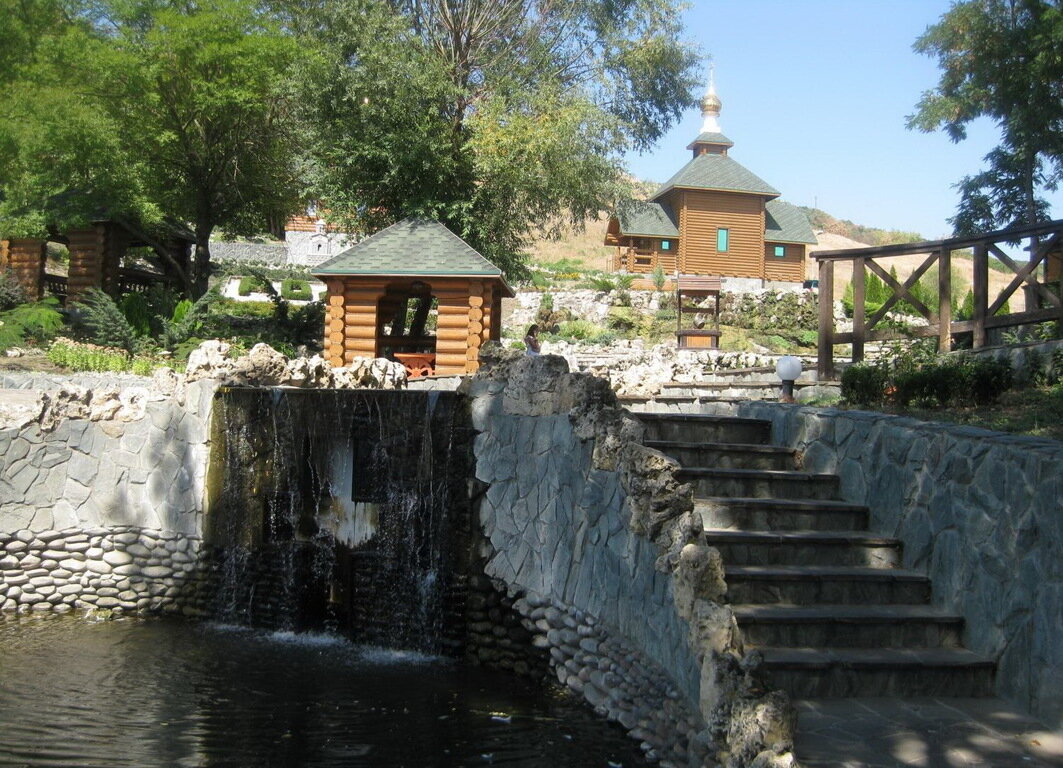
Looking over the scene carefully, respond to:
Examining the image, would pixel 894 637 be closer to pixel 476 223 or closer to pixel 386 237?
pixel 386 237

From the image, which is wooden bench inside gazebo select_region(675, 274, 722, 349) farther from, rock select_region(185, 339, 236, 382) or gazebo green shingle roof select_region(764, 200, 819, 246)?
rock select_region(185, 339, 236, 382)

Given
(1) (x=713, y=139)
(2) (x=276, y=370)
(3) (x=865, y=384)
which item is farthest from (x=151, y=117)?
(1) (x=713, y=139)

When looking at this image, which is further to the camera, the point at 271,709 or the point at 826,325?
the point at 826,325

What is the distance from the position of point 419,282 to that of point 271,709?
10.7 meters

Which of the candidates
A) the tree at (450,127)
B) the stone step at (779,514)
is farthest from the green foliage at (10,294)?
the stone step at (779,514)

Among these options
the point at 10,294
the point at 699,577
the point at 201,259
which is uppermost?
the point at 201,259

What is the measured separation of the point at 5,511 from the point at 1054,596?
979 centimetres

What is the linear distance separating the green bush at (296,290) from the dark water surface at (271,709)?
2533 cm

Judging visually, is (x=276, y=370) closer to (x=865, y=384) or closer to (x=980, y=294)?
(x=865, y=384)

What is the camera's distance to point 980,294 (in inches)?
384

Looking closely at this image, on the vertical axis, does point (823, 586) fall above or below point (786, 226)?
below

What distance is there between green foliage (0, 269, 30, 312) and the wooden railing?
17.8 m

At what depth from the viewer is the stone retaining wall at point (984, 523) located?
5.04 meters

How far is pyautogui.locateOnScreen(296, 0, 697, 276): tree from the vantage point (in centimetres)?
2023
